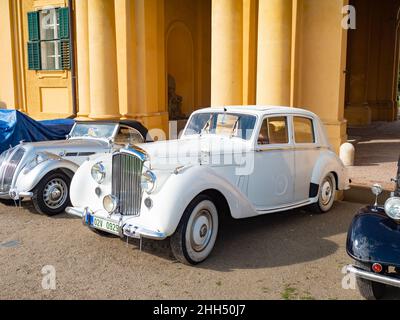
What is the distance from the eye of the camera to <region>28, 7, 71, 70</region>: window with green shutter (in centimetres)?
1412

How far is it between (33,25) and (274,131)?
1186cm

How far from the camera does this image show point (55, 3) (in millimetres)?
14352

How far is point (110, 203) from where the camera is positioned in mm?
4855

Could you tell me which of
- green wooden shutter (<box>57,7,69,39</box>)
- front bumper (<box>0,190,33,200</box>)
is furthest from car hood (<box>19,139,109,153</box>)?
green wooden shutter (<box>57,7,69,39</box>)

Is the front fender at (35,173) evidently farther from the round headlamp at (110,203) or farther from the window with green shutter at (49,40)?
the window with green shutter at (49,40)

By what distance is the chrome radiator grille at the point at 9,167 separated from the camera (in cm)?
665

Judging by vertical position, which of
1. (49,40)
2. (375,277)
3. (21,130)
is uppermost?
(49,40)

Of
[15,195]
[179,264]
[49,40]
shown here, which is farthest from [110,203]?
[49,40]

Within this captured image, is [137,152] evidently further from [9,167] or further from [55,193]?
[9,167]

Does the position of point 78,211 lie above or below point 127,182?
below

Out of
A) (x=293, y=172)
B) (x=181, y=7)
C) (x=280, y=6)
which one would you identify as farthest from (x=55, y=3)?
(x=293, y=172)

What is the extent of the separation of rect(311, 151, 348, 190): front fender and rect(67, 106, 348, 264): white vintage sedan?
1cm

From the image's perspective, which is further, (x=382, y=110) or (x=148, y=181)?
(x=382, y=110)

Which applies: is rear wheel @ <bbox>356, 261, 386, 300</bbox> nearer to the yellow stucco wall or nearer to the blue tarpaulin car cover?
the yellow stucco wall
